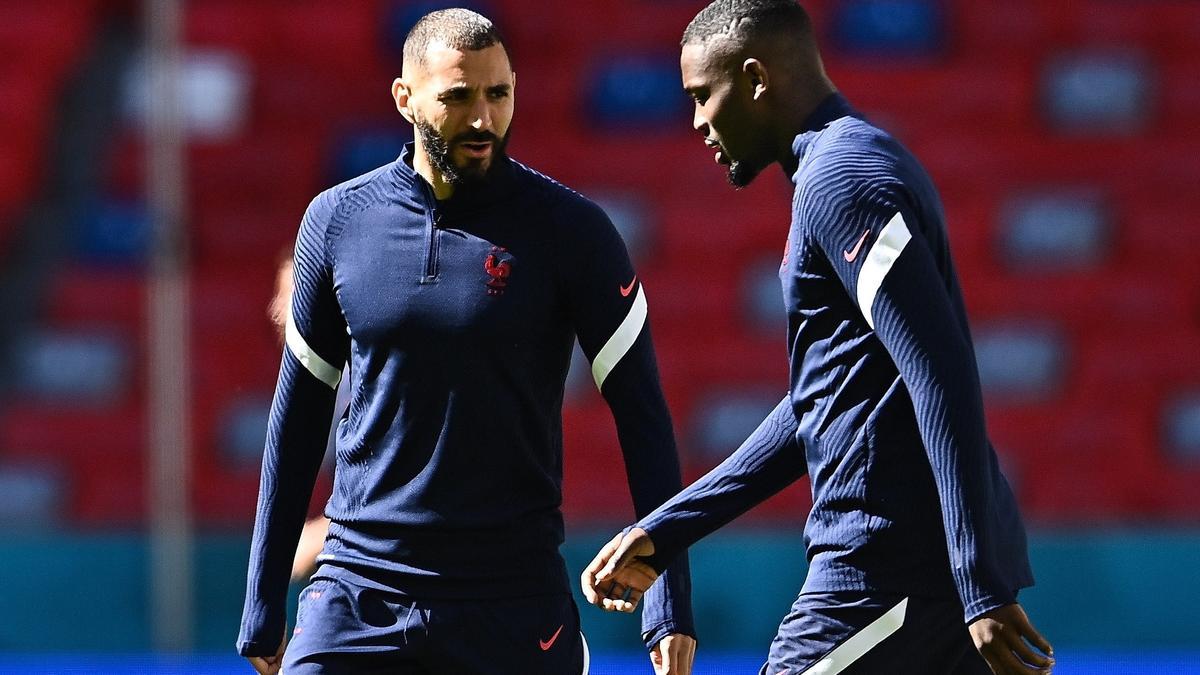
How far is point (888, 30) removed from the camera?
9797mm

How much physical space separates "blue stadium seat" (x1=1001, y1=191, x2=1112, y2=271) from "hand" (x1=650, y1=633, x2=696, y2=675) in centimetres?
643

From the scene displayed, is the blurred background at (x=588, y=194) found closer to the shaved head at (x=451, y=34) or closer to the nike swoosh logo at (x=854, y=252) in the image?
the shaved head at (x=451, y=34)

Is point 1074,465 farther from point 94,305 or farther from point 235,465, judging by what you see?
point 94,305

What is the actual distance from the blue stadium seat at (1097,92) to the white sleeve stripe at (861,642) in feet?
23.9

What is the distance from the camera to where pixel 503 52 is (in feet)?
10.2

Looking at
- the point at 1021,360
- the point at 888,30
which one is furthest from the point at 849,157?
the point at 888,30

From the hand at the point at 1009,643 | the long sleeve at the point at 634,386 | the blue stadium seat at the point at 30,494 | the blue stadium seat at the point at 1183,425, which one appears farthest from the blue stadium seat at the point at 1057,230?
the hand at the point at 1009,643

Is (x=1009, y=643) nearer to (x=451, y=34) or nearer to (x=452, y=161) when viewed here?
(x=452, y=161)

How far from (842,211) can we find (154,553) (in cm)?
556

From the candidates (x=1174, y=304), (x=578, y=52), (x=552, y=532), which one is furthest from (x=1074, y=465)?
(x=552, y=532)

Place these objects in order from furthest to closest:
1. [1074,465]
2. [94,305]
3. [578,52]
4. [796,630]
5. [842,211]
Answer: [578,52], [94,305], [1074,465], [796,630], [842,211]

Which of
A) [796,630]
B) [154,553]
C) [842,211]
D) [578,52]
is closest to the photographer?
[842,211]

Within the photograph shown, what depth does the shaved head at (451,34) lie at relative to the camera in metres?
A: 3.09

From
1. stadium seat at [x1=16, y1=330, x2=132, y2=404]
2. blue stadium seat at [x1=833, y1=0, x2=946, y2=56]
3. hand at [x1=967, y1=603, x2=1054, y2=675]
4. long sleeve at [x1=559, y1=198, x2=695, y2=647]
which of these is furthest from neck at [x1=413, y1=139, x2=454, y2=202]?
blue stadium seat at [x1=833, y1=0, x2=946, y2=56]
